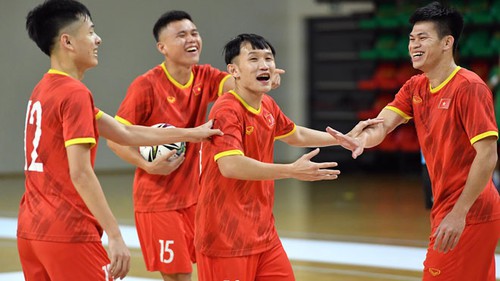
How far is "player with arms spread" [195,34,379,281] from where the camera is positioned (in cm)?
438

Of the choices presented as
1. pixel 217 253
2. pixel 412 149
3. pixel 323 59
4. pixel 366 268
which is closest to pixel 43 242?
pixel 217 253

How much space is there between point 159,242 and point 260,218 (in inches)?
55.0

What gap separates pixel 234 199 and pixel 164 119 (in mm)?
1420

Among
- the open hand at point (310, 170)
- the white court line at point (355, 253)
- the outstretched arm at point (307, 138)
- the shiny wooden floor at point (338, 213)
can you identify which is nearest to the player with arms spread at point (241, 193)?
the open hand at point (310, 170)

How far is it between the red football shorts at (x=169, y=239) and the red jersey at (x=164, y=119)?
0.19ft

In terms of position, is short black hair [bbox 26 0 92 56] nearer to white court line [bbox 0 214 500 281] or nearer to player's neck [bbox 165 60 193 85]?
player's neck [bbox 165 60 193 85]

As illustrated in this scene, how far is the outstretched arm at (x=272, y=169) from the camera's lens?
4066 millimetres

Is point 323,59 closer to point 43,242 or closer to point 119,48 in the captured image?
point 119,48

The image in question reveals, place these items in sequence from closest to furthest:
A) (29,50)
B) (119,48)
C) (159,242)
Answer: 1. (159,242)
2. (29,50)
3. (119,48)

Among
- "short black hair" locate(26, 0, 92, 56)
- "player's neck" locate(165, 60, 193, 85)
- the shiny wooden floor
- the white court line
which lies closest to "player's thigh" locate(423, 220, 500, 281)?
"short black hair" locate(26, 0, 92, 56)

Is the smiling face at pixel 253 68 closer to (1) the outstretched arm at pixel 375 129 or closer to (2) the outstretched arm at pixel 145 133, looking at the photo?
(2) the outstretched arm at pixel 145 133

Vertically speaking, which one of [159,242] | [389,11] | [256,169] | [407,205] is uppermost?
[389,11]

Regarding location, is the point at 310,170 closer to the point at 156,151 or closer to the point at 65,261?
the point at 65,261

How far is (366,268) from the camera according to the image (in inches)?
303
